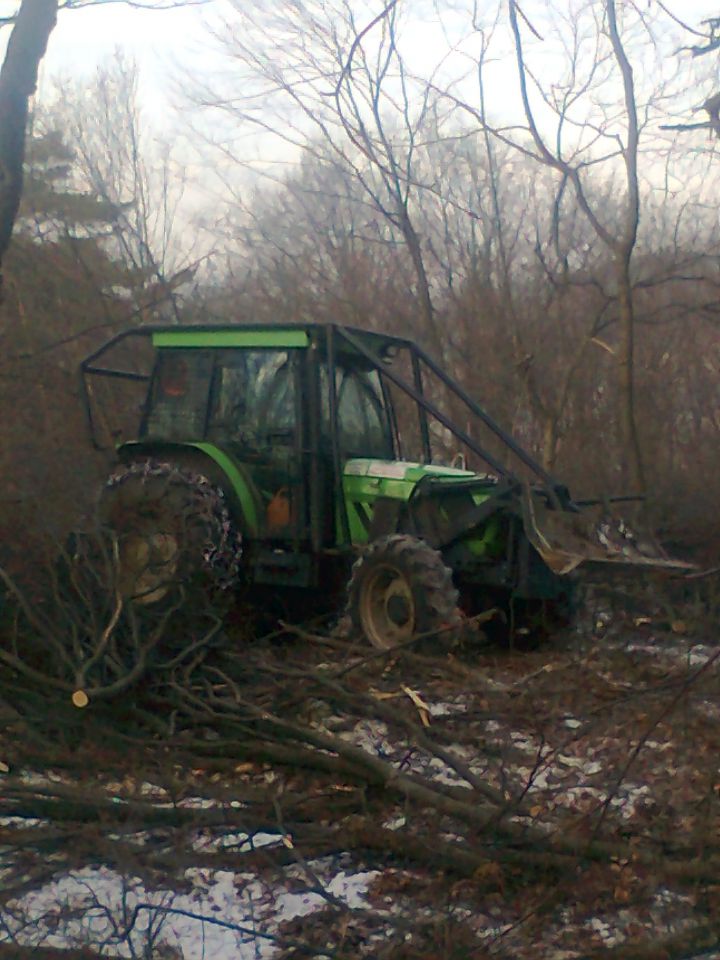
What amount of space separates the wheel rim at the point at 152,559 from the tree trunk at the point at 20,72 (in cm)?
254

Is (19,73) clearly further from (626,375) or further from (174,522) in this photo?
(626,375)

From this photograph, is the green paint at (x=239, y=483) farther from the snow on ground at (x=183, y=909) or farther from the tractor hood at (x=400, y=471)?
the snow on ground at (x=183, y=909)

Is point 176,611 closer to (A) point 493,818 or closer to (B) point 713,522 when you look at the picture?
(A) point 493,818

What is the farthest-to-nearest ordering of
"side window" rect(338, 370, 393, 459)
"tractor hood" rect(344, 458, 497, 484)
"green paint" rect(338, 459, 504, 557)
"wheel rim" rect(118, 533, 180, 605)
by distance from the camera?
"side window" rect(338, 370, 393, 459)
"tractor hood" rect(344, 458, 497, 484)
"green paint" rect(338, 459, 504, 557)
"wheel rim" rect(118, 533, 180, 605)

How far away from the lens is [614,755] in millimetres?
5496

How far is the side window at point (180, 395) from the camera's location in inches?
356

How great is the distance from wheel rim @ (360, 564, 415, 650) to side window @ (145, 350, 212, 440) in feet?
6.48

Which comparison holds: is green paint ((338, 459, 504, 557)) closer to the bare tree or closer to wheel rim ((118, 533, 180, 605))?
wheel rim ((118, 533, 180, 605))

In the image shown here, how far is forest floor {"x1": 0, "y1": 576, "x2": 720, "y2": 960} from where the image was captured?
3758mm

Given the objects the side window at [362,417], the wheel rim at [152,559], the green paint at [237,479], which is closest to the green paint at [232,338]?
the side window at [362,417]

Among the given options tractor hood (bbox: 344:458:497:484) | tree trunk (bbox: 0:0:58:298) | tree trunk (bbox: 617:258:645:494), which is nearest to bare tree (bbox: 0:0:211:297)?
tree trunk (bbox: 0:0:58:298)

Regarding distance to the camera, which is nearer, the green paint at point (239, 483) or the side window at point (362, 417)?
the green paint at point (239, 483)

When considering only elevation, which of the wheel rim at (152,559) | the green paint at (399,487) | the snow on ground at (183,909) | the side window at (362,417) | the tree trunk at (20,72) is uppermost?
the tree trunk at (20,72)

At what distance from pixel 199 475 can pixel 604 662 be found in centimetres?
312
